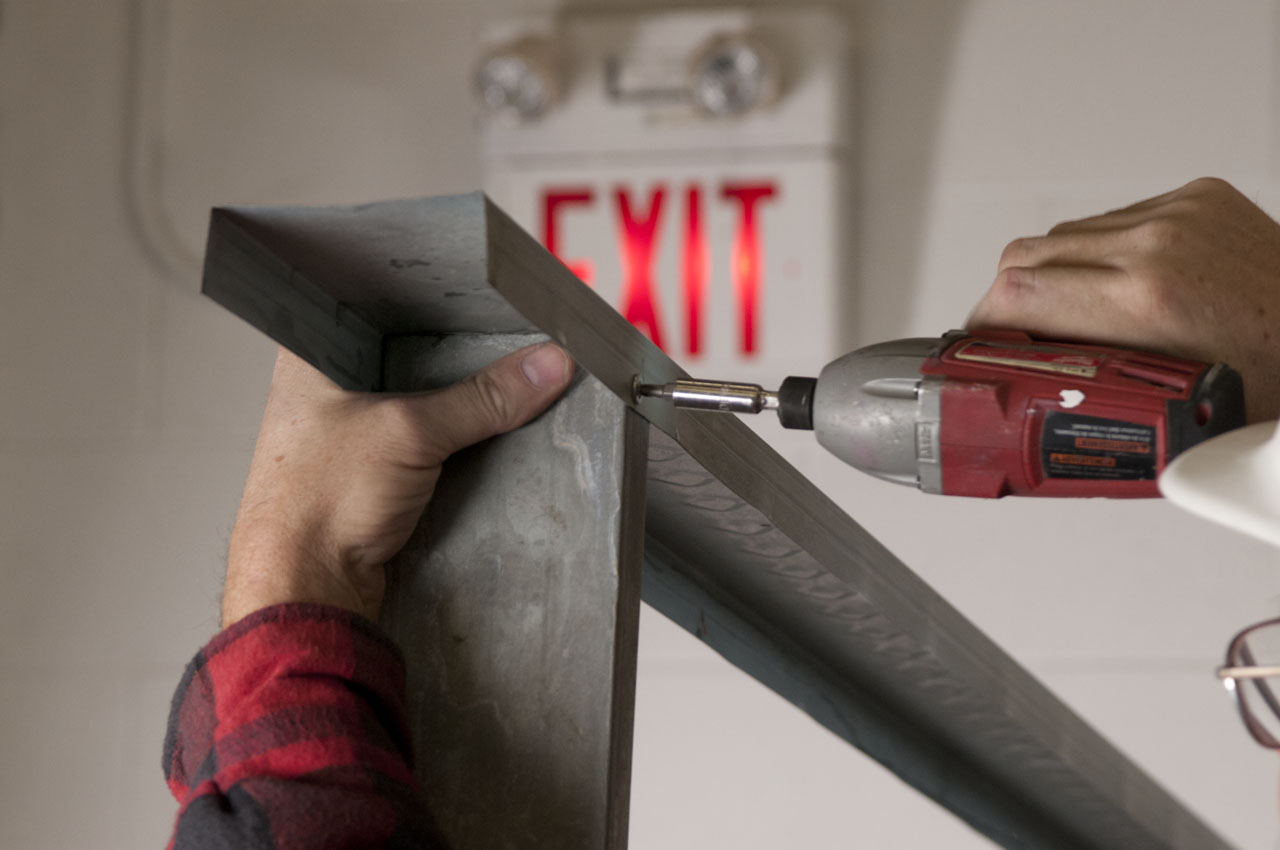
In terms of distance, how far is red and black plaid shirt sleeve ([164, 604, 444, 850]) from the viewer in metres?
0.40

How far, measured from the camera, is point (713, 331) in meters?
1.62

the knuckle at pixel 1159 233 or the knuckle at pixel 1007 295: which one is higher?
the knuckle at pixel 1159 233

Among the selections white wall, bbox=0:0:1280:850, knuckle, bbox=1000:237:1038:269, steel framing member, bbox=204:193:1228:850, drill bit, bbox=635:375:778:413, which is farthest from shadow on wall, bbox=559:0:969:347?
drill bit, bbox=635:375:778:413

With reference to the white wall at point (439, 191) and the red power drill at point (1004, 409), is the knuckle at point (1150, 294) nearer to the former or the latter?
the red power drill at point (1004, 409)

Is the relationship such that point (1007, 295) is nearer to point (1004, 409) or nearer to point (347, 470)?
point (1004, 409)

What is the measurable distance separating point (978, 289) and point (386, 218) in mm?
1415

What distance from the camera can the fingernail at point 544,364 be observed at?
43 cm

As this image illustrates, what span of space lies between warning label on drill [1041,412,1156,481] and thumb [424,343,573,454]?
22 centimetres

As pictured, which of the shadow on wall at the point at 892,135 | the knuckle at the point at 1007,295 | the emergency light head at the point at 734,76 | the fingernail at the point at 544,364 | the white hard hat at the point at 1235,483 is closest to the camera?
the white hard hat at the point at 1235,483

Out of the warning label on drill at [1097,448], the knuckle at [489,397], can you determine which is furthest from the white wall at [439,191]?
the knuckle at [489,397]

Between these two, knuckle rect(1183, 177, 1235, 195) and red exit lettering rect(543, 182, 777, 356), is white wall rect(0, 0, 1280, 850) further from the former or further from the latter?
knuckle rect(1183, 177, 1235, 195)

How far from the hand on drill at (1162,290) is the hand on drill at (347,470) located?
231mm

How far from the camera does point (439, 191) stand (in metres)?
1.74

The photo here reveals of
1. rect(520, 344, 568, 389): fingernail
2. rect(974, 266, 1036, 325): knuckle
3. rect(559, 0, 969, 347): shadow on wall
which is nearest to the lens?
rect(520, 344, 568, 389): fingernail
